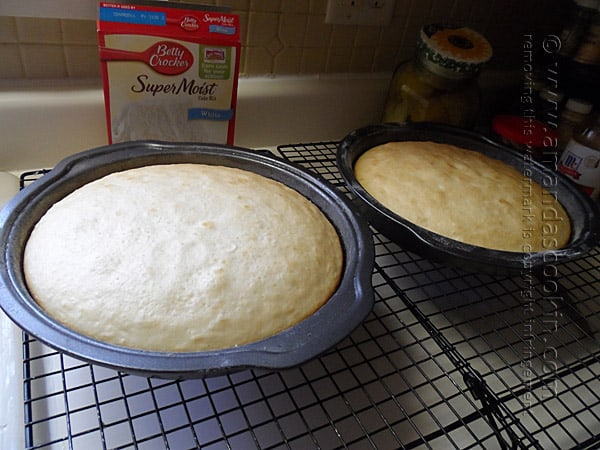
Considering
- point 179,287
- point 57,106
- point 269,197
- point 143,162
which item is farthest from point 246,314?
point 57,106

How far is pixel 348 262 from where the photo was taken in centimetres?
63

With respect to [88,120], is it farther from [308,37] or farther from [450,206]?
[450,206]

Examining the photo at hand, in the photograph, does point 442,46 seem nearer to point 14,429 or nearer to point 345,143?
point 345,143

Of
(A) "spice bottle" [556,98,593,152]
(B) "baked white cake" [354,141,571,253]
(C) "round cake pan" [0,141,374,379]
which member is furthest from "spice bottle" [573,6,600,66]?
(C) "round cake pan" [0,141,374,379]

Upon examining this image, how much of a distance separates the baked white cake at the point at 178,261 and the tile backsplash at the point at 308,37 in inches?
11.0

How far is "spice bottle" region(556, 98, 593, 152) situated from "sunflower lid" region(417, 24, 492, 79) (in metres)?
0.27

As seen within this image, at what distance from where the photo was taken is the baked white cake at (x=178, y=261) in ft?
1.68

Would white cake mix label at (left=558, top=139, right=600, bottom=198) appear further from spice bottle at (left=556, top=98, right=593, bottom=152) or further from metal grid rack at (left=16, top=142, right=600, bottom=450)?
metal grid rack at (left=16, top=142, right=600, bottom=450)

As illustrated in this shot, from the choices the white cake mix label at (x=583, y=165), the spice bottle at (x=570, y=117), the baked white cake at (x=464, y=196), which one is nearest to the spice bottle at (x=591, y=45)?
the spice bottle at (x=570, y=117)

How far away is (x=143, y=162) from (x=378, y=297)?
1.43 ft

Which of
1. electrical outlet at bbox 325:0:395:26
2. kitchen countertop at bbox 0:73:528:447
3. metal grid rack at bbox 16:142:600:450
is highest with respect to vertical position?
electrical outlet at bbox 325:0:395:26

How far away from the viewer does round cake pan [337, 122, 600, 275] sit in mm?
651

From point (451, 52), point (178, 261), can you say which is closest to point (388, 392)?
point (178, 261)

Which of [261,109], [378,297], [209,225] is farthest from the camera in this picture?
[261,109]
